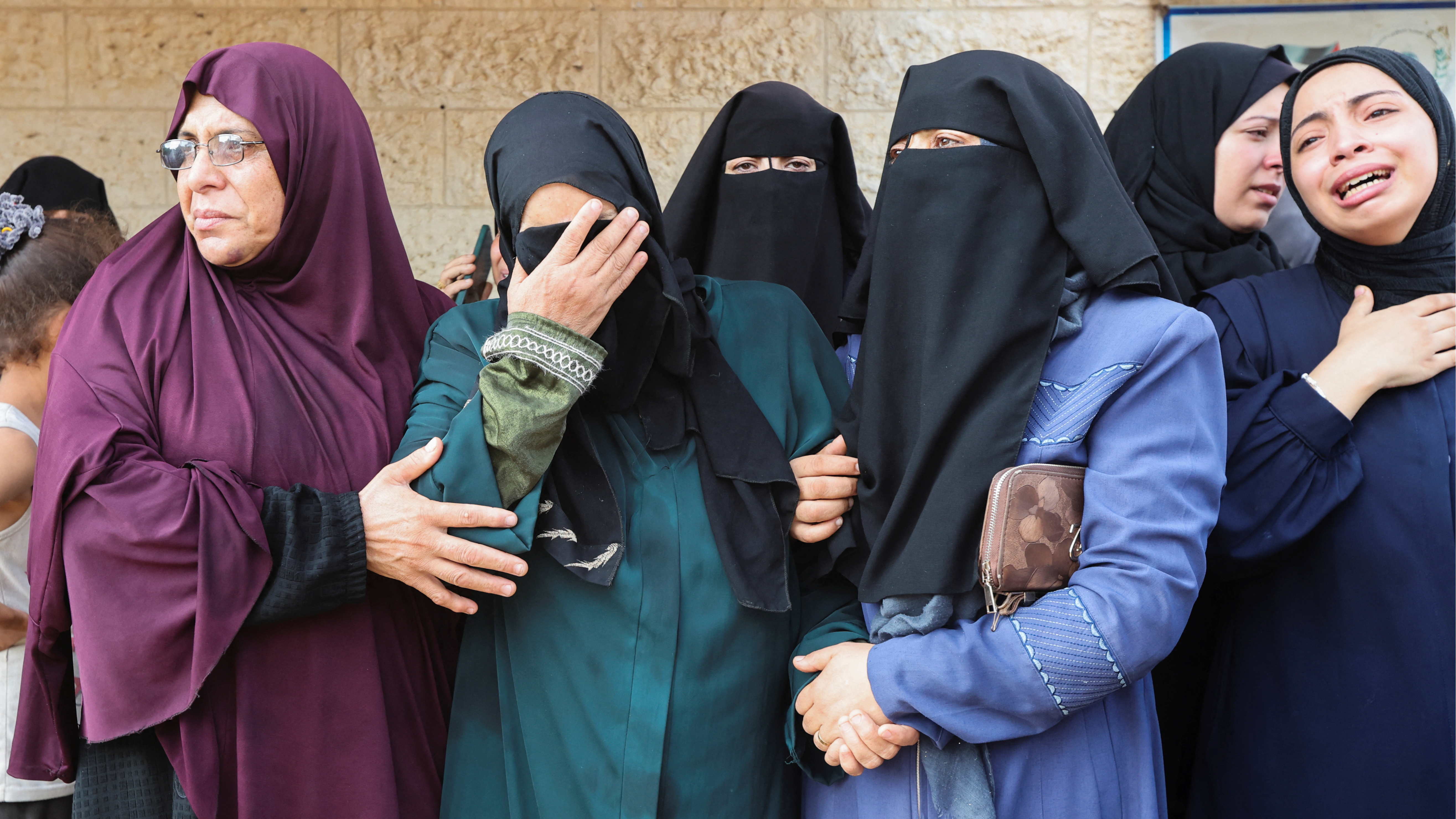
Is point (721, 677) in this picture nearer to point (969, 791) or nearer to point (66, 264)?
point (969, 791)

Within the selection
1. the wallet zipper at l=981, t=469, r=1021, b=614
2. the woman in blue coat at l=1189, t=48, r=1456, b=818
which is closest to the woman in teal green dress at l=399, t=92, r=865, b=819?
the wallet zipper at l=981, t=469, r=1021, b=614

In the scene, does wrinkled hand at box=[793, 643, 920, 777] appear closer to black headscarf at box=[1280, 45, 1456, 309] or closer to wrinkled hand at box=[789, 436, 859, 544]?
wrinkled hand at box=[789, 436, 859, 544]

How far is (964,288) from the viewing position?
1.69 m

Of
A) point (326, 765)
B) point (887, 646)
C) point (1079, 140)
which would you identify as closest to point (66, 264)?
point (326, 765)

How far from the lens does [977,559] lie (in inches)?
61.9

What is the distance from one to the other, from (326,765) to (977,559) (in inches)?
41.9

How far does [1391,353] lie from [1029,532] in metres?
0.84

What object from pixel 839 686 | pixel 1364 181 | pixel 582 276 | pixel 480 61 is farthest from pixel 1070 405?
pixel 480 61

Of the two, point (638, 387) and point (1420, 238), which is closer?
point (638, 387)

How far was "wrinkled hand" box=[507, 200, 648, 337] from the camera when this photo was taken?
1.64 m

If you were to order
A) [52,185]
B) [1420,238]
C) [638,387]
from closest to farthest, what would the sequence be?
1. [638,387]
2. [1420,238]
3. [52,185]

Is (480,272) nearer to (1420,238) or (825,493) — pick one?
(825,493)

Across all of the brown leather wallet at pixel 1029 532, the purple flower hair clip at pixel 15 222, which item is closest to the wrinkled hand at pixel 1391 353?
the brown leather wallet at pixel 1029 532

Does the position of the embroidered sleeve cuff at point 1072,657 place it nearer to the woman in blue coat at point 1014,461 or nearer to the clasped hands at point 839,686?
the woman in blue coat at point 1014,461
